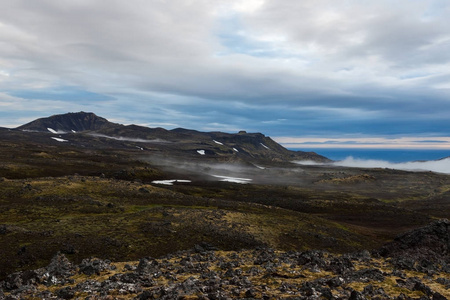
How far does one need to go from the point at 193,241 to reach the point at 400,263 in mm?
29741

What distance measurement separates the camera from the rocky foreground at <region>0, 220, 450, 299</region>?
1877 centimetres

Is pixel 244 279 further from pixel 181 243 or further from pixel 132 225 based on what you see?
pixel 132 225

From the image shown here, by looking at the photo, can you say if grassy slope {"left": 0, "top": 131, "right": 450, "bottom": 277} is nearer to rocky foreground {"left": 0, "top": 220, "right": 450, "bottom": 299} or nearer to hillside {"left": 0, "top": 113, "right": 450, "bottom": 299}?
hillside {"left": 0, "top": 113, "right": 450, "bottom": 299}

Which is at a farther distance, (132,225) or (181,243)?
(132,225)

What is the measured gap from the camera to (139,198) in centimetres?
8306

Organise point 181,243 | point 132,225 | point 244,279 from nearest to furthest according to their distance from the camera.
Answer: point 244,279
point 181,243
point 132,225

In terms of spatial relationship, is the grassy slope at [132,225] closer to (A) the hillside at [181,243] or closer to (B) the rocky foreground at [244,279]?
(A) the hillside at [181,243]

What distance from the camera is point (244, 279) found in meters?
21.9

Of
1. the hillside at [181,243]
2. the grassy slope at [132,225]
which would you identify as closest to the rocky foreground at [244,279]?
the hillside at [181,243]

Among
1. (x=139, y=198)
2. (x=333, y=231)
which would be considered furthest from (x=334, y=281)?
(x=139, y=198)

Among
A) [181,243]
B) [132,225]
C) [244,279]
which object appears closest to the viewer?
[244,279]

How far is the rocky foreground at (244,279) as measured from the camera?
18.8 metres

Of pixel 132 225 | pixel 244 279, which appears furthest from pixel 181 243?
pixel 244 279

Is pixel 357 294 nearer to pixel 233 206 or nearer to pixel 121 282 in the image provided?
pixel 121 282
